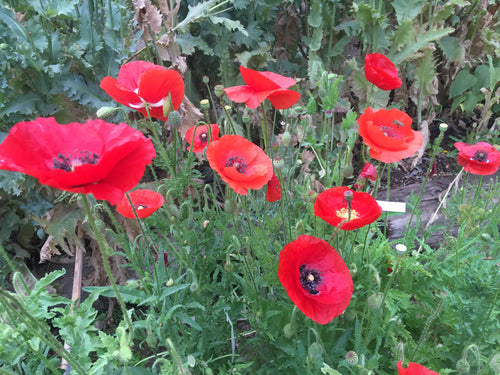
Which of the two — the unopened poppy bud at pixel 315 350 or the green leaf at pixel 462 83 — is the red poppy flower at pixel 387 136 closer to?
the unopened poppy bud at pixel 315 350

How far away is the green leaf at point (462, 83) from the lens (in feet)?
12.2

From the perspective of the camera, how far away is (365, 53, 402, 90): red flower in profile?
1412 millimetres

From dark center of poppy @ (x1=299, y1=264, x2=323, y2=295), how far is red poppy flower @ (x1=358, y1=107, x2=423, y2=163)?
40 centimetres

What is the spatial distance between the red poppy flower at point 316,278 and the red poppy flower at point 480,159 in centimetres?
94

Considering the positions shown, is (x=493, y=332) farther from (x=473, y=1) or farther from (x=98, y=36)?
(x=473, y=1)

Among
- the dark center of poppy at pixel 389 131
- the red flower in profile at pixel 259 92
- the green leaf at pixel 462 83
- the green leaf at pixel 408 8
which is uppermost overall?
the red flower in profile at pixel 259 92

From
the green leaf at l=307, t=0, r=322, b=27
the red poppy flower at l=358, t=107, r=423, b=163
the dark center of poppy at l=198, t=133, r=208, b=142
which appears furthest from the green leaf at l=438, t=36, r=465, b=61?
the dark center of poppy at l=198, t=133, r=208, b=142

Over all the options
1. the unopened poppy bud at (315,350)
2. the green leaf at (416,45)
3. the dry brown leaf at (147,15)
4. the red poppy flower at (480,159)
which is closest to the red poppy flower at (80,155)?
the unopened poppy bud at (315,350)

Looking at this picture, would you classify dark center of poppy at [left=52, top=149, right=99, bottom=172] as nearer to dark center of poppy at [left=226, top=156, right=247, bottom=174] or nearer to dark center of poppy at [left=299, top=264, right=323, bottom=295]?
dark center of poppy at [left=226, top=156, right=247, bottom=174]

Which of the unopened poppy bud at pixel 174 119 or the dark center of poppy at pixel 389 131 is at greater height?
the unopened poppy bud at pixel 174 119

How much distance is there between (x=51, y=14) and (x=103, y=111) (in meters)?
1.15

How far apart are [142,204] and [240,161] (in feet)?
1.35

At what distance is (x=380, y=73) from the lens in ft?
4.63

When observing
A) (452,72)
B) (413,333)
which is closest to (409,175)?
(452,72)
